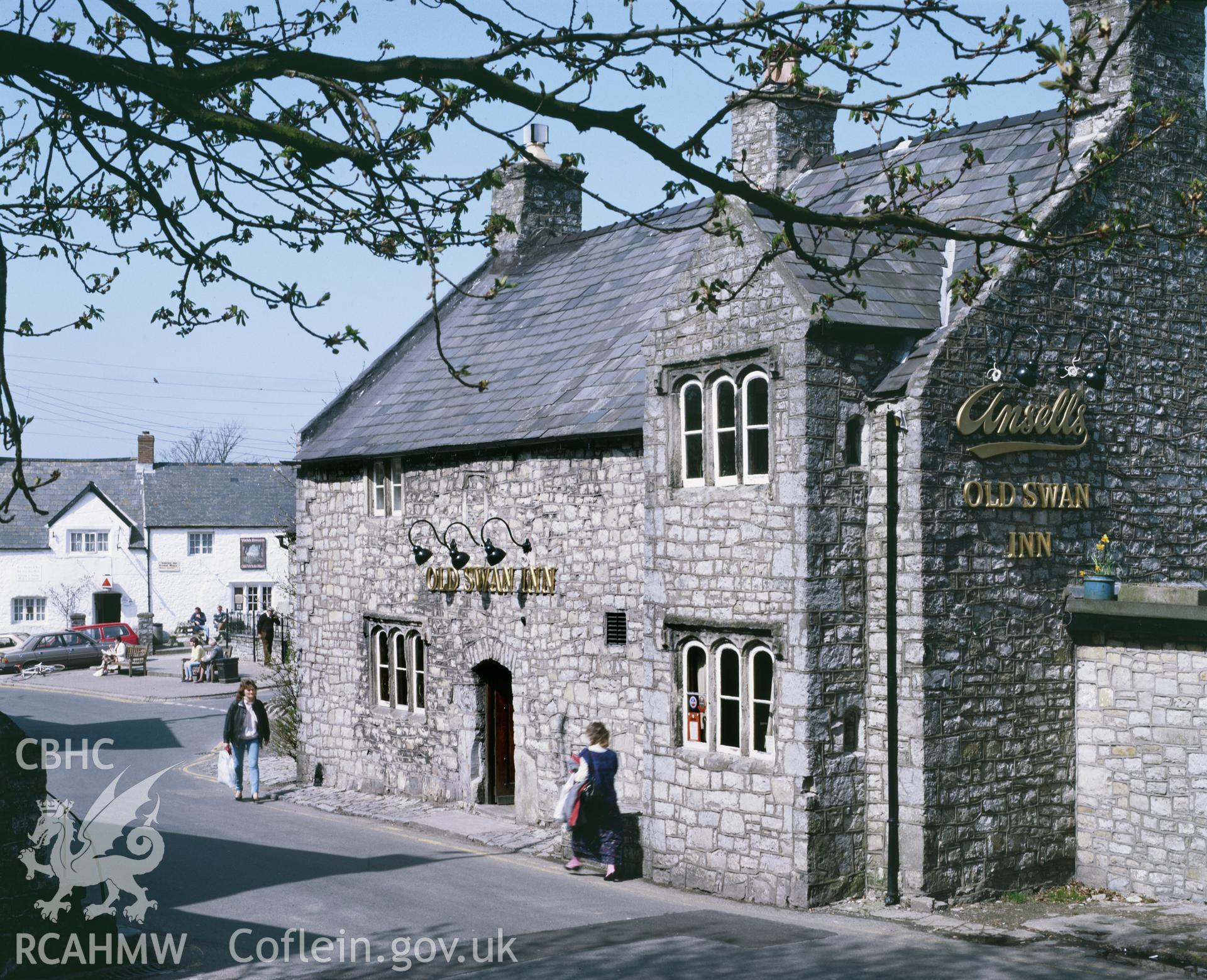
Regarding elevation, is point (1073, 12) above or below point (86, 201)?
above

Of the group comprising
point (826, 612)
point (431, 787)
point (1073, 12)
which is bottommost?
point (431, 787)

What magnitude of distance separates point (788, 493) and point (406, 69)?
7.71 m

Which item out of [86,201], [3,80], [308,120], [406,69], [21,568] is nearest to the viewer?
[406,69]

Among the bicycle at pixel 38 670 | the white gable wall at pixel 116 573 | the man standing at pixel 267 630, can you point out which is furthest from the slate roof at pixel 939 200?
the white gable wall at pixel 116 573

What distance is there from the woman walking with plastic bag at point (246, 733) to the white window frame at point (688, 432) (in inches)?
347

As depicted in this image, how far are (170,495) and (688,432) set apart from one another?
47.2 meters

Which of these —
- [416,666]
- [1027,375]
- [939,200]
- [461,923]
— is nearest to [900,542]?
[1027,375]

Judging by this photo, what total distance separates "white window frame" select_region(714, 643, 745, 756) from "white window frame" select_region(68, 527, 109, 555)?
154 ft

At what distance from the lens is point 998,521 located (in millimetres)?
14508

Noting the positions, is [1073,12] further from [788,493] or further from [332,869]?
[332,869]

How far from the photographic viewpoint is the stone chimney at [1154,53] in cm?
1530

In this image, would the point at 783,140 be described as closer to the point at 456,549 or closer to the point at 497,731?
the point at 456,549

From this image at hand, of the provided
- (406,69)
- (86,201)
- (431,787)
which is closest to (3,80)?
(86,201)

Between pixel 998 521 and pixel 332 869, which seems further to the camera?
pixel 332 869
